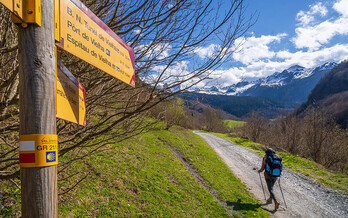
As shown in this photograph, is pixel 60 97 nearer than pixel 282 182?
Yes

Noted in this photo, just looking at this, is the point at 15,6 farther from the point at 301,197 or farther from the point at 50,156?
the point at 301,197

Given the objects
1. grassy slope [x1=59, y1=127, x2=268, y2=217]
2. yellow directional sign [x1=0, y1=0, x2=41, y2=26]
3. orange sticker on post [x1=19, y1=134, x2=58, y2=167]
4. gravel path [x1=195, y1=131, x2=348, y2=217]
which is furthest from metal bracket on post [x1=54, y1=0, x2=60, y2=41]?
gravel path [x1=195, y1=131, x2=348, y2=217]

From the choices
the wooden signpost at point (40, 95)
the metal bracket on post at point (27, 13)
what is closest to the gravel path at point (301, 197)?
the wooden signpost at point (40, 95)

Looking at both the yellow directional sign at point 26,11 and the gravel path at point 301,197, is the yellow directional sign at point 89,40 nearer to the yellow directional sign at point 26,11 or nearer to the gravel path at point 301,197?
the yellow directional sign at point 26,11

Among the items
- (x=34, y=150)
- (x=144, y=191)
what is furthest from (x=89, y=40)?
(x=144, y=191)

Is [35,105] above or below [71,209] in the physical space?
above

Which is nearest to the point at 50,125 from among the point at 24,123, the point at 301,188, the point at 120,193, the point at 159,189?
the point at 24,123

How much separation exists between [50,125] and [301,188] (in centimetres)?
1058

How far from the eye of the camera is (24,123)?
42.7 inches

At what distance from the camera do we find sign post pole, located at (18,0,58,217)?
1.07m

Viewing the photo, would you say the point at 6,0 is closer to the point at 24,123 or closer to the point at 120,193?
the point at 24,123

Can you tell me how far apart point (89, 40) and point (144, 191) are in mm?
5675

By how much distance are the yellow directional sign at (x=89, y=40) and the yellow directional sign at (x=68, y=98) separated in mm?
178

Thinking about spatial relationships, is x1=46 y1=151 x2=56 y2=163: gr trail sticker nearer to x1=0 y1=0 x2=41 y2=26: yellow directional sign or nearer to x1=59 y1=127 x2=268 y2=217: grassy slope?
x1=0 y1=0 x2=41 y2=26: yellow directional sign
